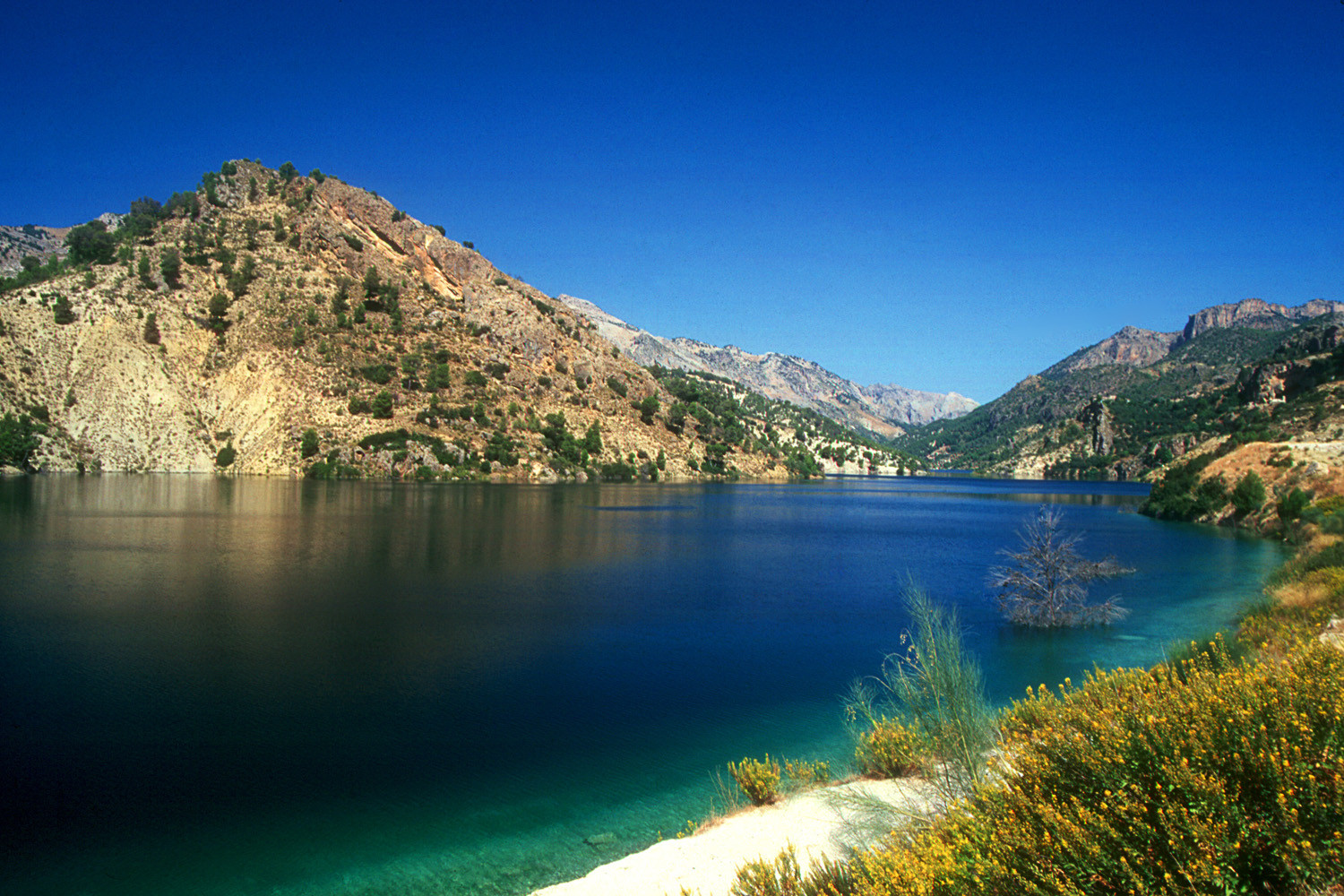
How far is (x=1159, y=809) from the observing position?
4.25 m

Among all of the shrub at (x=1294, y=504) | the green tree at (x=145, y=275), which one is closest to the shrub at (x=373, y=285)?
the green tree at (x=145, y=275)

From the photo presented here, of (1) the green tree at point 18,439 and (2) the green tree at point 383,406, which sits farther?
(2) the green tree at point 383,406

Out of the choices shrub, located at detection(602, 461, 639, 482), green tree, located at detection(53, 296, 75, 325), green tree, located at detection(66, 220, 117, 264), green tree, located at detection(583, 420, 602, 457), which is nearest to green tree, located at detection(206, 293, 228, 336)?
green tree, located at detection(53, 296, 75, 325)

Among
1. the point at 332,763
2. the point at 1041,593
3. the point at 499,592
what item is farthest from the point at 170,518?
the point at 1041,593

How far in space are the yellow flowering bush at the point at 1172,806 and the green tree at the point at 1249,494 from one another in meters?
56.7

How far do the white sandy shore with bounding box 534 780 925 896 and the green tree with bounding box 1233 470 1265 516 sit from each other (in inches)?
2177

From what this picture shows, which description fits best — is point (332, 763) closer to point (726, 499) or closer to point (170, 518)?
point (170, 518)

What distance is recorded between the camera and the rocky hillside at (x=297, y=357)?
79.7 meters

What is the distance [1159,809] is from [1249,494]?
5926 centimetres

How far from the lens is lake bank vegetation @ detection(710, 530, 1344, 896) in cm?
401

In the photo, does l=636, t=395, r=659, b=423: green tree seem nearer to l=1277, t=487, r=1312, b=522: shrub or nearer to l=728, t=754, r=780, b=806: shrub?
l=1277, t=487, r=1312, b=522: shrub

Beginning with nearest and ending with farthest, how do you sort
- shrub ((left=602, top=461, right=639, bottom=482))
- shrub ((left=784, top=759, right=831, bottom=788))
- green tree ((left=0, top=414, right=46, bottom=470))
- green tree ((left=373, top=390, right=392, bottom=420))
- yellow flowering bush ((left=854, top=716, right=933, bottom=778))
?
yellow flowering bush ((left=854, top=716, right=933, bottom=778)) → shrub ((left=784, top=759, right=831, bottom=788)) → green tree ((left=0, top=414, right=46, bottom=470)) → green tree ((left=373, top=390, right=392, bottom=420)) → shrub ((left=602, top=461, right=639, bottom=482))

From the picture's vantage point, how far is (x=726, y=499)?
76875 millimetres

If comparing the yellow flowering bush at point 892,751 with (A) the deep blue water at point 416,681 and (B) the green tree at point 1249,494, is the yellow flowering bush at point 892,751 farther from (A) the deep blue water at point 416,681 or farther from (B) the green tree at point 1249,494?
(B) the green tree at point 1249,494
